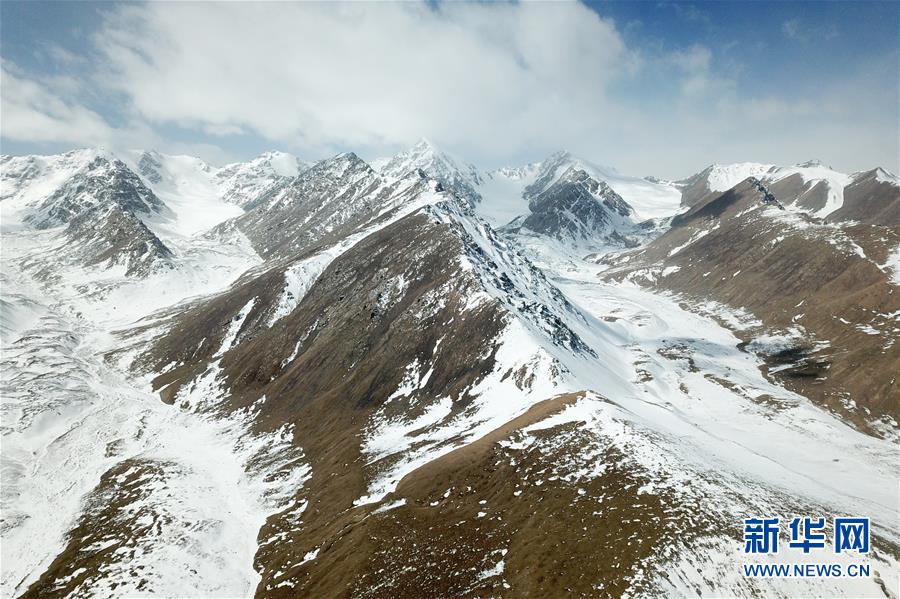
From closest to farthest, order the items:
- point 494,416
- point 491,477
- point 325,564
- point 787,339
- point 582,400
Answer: point 325,564 < point 491,477 < point 582,400 < point 494,416 < point 787,339

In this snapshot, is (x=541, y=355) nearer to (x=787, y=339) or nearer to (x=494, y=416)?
(x=494, y=416)

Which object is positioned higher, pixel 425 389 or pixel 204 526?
pixel 425 389

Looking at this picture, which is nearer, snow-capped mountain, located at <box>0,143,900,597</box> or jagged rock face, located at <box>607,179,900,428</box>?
snow-capped mountain, located at <box>0,143,900,597</box>

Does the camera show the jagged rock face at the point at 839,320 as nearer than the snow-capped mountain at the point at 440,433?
No

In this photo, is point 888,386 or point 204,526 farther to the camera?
point 888,386

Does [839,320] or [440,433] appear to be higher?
[839,320]

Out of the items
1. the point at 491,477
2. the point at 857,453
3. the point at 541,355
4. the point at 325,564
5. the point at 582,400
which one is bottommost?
the point at 857,453

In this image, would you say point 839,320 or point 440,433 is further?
point 839,320

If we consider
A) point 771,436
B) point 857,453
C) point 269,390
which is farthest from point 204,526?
point 857,453
